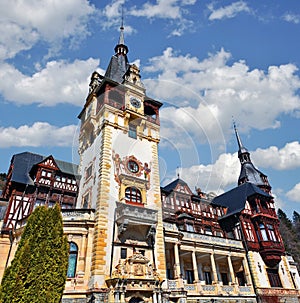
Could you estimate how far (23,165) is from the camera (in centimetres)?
3100

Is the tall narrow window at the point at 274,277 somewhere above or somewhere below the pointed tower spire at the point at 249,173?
below

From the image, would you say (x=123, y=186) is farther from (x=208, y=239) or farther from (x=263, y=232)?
(x=263, y=232)

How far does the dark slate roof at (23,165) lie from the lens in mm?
28727

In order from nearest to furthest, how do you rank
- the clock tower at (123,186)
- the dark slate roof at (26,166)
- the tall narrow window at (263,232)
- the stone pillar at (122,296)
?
the stone pillar at (122,296)
the clock tower at (123,186)
the dark slate roof at (26,166)
the tall narrow window at (263,232)

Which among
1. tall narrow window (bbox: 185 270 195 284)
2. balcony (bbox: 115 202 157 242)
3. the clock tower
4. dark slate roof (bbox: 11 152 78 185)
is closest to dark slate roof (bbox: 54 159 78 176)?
dark slate roof (bbox: 11 152 78 185)

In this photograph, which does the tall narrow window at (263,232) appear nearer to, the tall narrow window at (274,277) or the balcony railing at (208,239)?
the balcony railing at (208,239)

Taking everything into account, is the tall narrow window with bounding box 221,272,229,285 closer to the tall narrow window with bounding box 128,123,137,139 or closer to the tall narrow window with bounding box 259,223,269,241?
the tall narrow window with bounding box 259,223,269,241

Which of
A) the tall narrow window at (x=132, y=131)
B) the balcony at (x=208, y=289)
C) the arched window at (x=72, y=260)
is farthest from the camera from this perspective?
the tall narrow window at (x=132, y=131)

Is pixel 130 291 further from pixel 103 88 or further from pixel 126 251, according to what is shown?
pixel 103 88

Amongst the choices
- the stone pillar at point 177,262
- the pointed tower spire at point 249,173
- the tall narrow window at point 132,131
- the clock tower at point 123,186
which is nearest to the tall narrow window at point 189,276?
the stone pillar at point 177,262

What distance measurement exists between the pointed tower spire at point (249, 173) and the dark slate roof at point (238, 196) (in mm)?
8400

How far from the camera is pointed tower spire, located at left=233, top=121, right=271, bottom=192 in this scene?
4841cm

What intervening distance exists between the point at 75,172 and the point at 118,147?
9776 mm

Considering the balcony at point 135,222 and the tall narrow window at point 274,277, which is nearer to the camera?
the balcony at point 135,222
